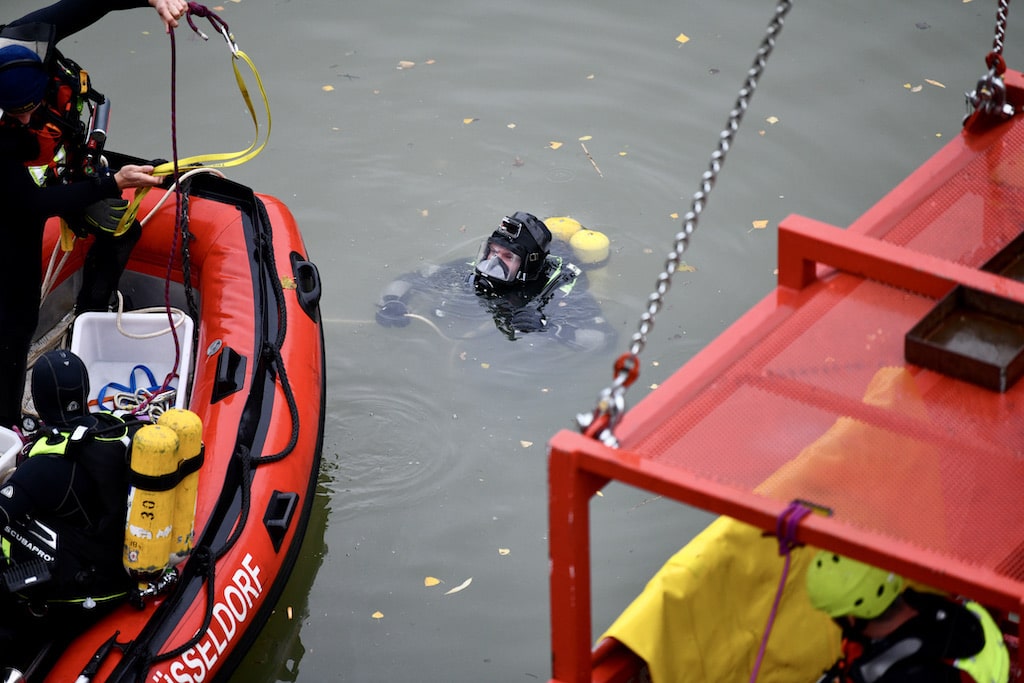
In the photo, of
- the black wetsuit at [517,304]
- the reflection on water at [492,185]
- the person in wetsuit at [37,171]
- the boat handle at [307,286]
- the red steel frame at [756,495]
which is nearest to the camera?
the red steel frame at [756,495]

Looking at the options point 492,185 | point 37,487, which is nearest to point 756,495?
point 37,487

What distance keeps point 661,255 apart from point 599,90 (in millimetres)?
1597

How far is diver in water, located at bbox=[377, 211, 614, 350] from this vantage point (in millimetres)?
5691

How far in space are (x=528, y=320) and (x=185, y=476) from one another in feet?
8.35

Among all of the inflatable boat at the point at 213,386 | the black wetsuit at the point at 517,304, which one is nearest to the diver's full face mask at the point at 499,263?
the black wetsuit at the point at 517,304

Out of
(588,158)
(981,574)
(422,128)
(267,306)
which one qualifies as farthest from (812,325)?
(422,128)

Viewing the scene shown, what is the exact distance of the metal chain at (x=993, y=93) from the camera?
3.41 metres

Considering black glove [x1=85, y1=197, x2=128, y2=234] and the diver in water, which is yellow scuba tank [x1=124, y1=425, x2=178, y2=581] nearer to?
black glove [x1=85, y1=197, x2=128, y2=234]

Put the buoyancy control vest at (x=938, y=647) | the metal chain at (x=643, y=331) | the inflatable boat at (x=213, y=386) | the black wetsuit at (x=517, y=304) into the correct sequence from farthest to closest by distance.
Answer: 1. the black wetsuit at (x=517, y=304)
2. the inflatable boat at (x=213, y=386)
3. the buoyancy control vest at (x=938, y=647)
4. the metal chain at (x=643, y=331)

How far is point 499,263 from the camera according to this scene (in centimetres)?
575

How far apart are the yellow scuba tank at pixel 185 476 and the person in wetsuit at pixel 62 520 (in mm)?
155

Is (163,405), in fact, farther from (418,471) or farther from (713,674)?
(713,674)

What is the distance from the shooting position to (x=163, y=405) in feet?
15.9

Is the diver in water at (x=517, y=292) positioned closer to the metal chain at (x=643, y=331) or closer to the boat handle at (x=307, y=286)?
the boat handle at (x=307, y=286)
